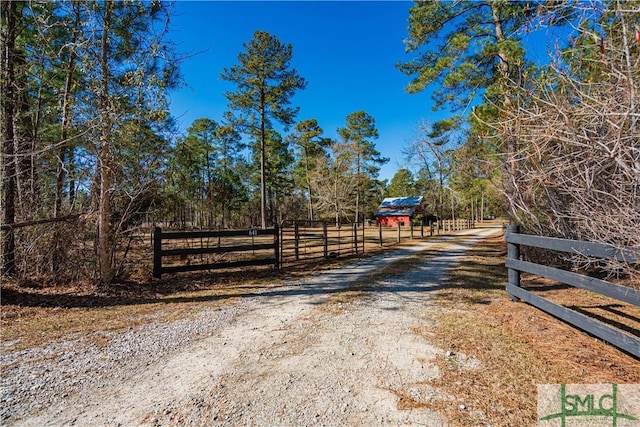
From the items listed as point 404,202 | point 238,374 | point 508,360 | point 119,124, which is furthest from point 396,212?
point 238,374

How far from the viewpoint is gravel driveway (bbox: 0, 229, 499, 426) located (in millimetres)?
2180

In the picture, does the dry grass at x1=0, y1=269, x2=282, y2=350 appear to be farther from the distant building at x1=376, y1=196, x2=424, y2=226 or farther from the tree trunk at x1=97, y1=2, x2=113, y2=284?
the distant building at x1=376, y1=196, x2=424, y2=226

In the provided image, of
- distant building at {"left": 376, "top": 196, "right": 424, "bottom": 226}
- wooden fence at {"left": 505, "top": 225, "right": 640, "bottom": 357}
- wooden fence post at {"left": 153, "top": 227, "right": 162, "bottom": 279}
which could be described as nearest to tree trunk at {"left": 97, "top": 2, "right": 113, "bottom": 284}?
wooden fence post at {"left": 153, "top": 227, "right": 162, "bottom": 279}

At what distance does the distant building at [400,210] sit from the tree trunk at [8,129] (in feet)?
111

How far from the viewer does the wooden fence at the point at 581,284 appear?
2.67 metres

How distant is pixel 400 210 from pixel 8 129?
35808mm

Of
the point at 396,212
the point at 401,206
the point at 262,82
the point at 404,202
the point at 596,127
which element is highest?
the point at 262,82

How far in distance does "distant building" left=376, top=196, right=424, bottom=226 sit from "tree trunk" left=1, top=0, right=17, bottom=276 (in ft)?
111

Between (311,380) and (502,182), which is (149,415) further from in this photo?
(502,182)

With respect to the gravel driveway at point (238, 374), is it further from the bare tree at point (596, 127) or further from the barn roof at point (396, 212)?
the barn roof at point (396, 212)

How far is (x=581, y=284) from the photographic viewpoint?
3.26 meters

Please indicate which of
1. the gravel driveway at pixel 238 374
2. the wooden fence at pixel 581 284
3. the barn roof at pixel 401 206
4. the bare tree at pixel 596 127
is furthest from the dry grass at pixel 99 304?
the barn roof at pixel 401 206

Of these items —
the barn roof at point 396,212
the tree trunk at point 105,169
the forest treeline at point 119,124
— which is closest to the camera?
the forest treeline at point 119,124

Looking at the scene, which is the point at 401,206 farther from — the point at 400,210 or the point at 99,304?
the point at 99,304
